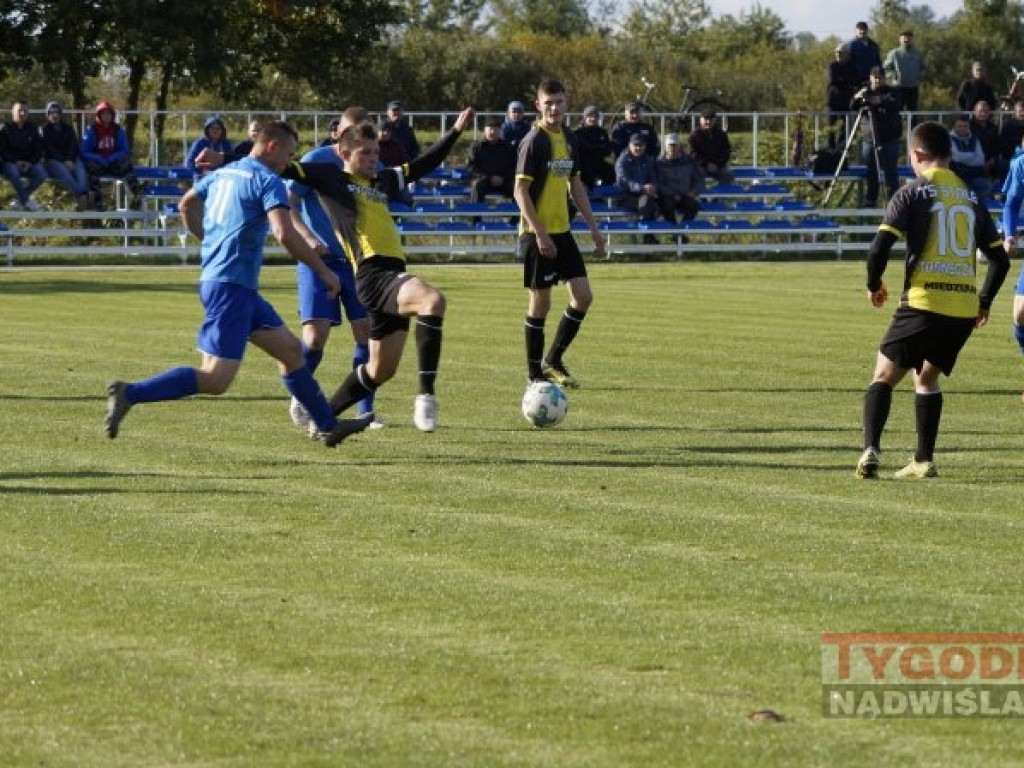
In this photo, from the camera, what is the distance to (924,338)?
1047cm

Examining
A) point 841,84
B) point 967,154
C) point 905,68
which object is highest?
point 905,68

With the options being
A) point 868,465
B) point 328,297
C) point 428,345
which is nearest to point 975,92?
point 328,297

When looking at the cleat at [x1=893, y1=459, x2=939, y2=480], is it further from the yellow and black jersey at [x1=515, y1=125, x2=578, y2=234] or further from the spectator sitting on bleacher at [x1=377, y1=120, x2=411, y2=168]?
the spectator sitting on bleacher at [x1=377, y1=120, x2=411, y2=168]

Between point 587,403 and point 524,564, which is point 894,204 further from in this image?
point 587,403

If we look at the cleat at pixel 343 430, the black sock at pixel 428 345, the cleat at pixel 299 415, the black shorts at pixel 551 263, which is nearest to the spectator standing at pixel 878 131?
the black shorts at pixel 551 263

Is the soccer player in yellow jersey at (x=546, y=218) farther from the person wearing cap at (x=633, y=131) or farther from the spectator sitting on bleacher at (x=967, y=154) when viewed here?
the spectator sitting on bleacher at (x=967, y=154)

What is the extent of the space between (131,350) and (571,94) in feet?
117

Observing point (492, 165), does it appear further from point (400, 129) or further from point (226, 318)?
point (226, 318)

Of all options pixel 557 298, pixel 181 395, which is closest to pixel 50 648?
pixel 181 395

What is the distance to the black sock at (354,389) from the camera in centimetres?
1198

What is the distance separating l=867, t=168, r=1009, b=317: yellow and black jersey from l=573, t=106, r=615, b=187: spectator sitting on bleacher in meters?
21.9

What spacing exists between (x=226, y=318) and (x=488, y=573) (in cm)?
341

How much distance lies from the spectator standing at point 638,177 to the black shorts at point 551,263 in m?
17.7

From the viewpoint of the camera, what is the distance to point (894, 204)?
10.4m
